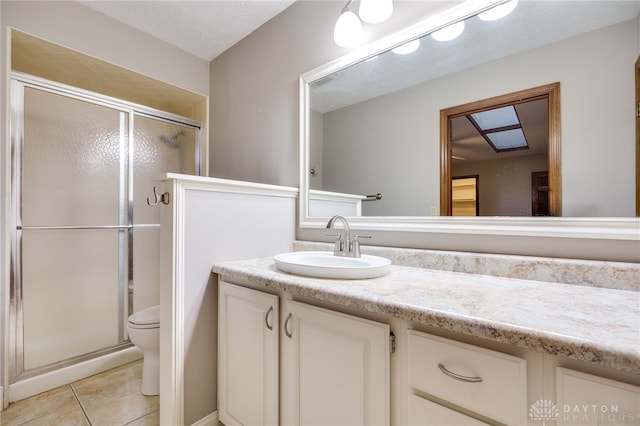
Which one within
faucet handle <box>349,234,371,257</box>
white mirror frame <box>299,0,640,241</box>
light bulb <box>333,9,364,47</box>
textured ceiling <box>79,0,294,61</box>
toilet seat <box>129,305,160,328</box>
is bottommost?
toilet seat <box>129,305,160,328</box>

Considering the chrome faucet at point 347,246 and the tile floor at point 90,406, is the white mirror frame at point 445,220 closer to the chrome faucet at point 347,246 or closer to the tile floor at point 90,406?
the chrome faucet at point 347,246

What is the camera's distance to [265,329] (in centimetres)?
111

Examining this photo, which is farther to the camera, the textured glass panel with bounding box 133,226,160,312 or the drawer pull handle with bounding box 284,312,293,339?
the textured glass panel with bounding box 133,226,160,312

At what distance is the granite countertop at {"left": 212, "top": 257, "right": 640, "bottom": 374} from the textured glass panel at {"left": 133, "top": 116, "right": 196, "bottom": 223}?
5.07 ft

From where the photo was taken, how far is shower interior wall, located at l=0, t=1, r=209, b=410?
154 cm

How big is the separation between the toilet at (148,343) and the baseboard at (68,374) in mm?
492

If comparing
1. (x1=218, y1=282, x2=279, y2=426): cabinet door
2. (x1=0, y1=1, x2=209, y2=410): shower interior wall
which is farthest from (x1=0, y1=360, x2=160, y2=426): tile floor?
(x1=218, y1=282, x2=279, y2=426): cabinet door

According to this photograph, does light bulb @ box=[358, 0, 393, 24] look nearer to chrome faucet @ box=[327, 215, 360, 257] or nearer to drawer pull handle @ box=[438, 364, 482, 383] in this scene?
chrome faucet @ box=[327, 215, 360, 257]

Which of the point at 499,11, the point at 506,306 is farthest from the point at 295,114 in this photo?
the point at 506,306

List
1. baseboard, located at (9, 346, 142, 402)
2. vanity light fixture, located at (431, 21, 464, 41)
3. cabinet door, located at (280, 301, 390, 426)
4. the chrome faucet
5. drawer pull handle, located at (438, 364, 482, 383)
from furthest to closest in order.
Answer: baseboard, located at (9, 346, 142, 402)
the chrome faucet
vanity light fixture, located at (431, 21, 464, 41)
cabinet door, located at (280, 301, 390, 426)
drawer pull handle, located at (438, 364, 482, 383)

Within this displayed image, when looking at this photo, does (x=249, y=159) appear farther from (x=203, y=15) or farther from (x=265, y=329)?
(x=265, y=329)

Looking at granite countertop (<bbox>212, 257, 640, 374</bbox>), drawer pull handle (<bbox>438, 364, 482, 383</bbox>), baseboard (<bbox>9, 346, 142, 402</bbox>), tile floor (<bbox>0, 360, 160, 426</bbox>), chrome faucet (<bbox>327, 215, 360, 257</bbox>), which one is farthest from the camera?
baseboard (<bbox>9, 346, 142, 402</bbox>)

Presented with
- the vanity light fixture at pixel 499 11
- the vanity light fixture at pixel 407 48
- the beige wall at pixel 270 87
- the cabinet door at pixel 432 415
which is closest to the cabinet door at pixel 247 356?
the cabinet door at pixel 432 415

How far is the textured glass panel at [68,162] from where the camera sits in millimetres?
1791
